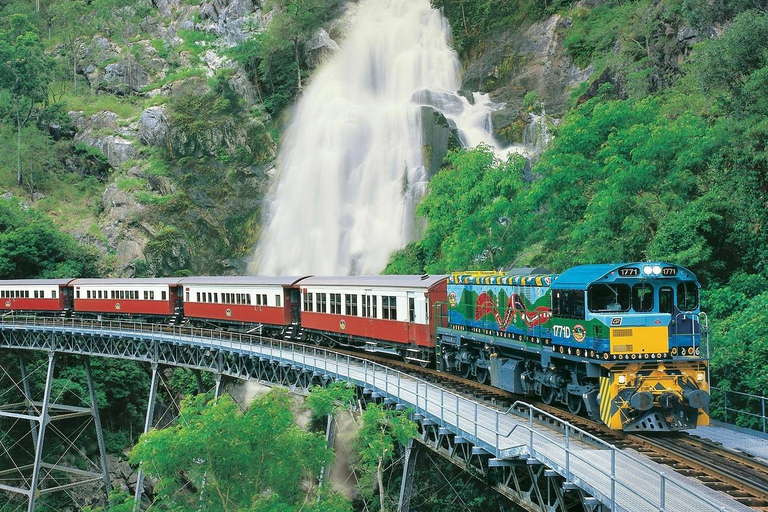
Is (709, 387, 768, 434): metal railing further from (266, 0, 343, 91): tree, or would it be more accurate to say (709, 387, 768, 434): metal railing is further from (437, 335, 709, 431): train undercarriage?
(266, 0, 343, 91): tree

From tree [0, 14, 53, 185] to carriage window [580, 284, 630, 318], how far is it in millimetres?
71665

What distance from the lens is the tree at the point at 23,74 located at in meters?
76.6

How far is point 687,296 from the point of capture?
1694 centimetres

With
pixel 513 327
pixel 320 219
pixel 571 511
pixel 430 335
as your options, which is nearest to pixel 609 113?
pixel 430 335

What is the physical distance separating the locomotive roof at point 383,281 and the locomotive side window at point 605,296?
31.7 ft

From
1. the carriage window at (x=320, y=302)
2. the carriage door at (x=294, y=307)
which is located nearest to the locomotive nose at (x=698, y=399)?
the carriage window at (x=320, y=302)

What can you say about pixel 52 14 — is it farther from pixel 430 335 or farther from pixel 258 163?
pixel 430 335

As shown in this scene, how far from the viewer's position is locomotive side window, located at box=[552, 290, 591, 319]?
17000 millimetres

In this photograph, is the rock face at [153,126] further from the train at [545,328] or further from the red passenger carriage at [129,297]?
the train at [545,328]

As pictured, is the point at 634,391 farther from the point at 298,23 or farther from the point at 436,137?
the point at 298,23

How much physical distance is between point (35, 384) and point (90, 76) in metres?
53.6

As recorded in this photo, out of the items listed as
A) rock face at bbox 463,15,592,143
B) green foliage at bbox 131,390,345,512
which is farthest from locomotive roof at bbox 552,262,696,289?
rock face at bbox 463,15,592,143

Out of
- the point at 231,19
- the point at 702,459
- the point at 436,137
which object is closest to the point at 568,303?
the point at 702,459

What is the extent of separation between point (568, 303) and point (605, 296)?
3.48ft
